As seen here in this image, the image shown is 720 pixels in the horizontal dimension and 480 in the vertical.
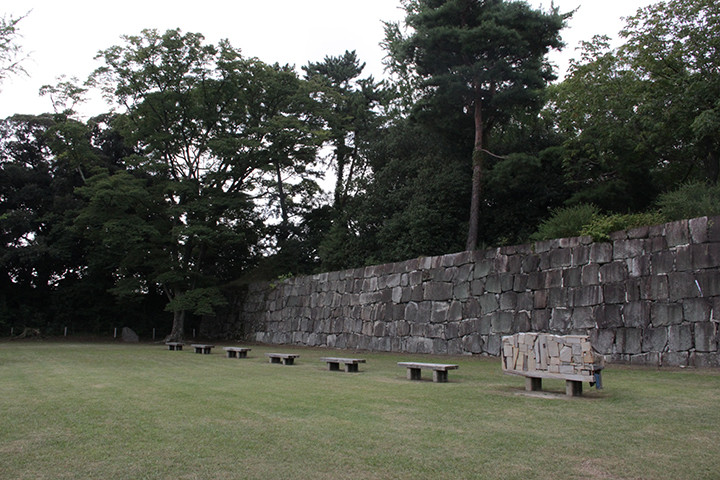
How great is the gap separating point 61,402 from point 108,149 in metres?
27.1

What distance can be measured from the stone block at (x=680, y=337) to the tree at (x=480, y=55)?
26.6 feet

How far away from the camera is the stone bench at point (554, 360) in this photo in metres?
7.32

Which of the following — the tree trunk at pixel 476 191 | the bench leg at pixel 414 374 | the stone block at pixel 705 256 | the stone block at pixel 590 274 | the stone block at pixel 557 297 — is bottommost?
the bench leg at pixel 414 374

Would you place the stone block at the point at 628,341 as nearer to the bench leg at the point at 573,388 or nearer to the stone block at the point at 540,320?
the stone block at the point at 540,320

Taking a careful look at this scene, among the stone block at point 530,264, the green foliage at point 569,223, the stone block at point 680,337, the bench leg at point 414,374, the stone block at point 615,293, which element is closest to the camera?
the bench leg at point 414,374

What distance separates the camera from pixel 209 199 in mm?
24797

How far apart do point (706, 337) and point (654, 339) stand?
0.99 meters

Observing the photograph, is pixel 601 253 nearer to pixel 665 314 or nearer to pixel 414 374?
pixel 665 314

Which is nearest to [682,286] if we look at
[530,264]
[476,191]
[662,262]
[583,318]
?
[662,262]

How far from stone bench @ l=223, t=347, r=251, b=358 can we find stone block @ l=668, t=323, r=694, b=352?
1042 cm

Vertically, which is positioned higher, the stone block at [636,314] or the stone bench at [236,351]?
the stone block at [636,314]

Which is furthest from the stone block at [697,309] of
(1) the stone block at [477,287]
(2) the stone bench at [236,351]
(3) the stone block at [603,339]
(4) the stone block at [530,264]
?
(2) the stone bench at [236,351]

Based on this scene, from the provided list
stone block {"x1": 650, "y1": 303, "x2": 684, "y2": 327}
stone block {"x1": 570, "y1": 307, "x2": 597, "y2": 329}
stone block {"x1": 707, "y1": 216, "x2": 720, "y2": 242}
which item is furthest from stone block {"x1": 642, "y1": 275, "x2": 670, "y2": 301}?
stone block {"x1": 570, "y1": 307, "x2": 597, "y2": 329}

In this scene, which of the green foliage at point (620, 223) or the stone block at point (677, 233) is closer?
the stone block at point (677, 233)
